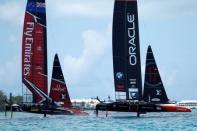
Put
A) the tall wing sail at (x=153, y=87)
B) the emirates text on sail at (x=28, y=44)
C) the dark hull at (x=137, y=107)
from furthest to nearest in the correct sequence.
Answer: the emirates text on sail at (x=28, y=44)
the tall wing sail at (x=153, y=87)
the dark hull at (x=137, y=107)

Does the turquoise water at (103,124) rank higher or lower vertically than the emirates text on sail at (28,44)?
lower

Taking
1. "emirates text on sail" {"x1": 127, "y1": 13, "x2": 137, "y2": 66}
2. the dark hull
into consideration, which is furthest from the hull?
"emirates text on sail" {"x1": 127, "y1": 13, "x2": 137, "y2": 66}

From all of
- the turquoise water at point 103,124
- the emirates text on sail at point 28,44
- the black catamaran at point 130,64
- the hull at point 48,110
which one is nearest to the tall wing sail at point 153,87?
the black catamaran at point 130,64

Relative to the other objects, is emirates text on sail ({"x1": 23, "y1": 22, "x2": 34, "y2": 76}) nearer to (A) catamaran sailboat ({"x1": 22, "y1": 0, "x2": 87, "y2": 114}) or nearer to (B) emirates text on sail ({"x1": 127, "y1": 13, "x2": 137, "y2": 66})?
(A) catamaran sailboat ({"x1": 22, "y1": 0, "x2": 87, "y2": 114})

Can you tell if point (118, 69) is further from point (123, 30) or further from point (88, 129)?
point (88, 129)

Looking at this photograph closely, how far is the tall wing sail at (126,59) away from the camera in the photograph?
77812 mm

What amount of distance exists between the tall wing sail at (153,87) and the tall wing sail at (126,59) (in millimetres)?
1087

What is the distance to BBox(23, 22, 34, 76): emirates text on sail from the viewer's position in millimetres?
82812

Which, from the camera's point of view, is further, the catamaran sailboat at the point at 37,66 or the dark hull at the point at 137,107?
the catamaran sailboat at the point at 37,66

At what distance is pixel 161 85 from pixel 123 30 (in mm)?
7903

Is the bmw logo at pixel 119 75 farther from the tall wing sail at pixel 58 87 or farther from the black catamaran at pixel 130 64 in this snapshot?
the tall wing sail at pixel 58 87

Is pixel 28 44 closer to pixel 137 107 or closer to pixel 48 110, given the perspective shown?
pixel 48 110

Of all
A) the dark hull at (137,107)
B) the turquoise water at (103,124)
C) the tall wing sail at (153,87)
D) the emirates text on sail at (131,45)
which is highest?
the emirates text on sail at (131,45)

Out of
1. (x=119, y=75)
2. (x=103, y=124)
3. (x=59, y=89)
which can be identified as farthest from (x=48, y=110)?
(x=103, y=124)
